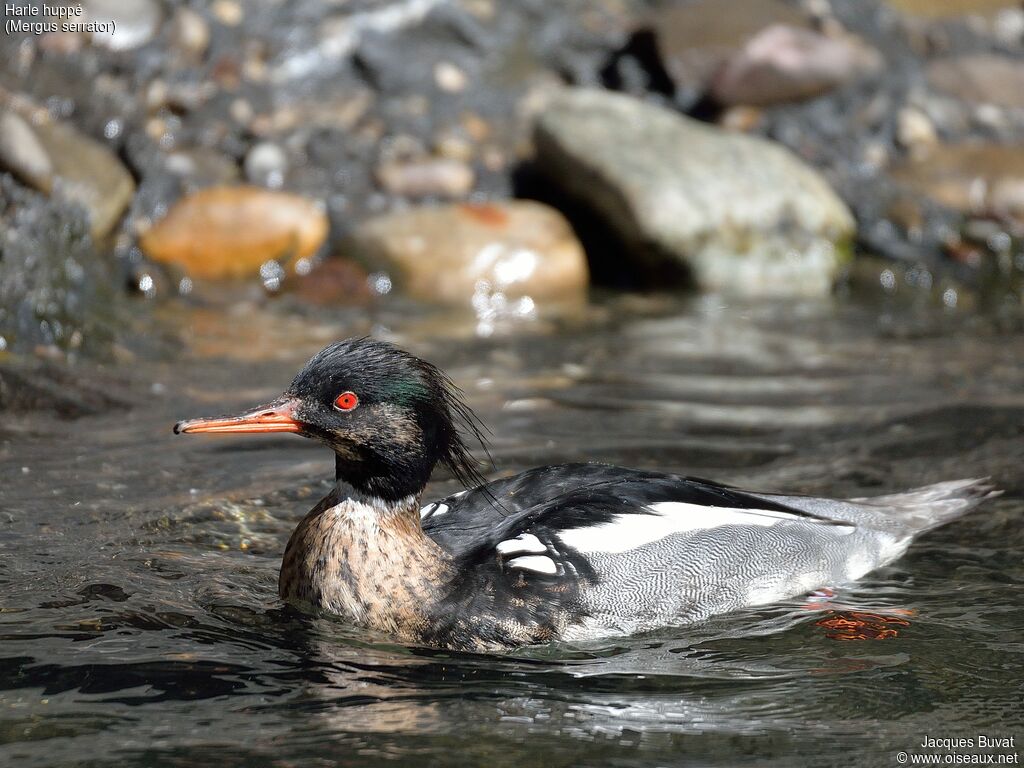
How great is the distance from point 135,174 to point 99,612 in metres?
6.45

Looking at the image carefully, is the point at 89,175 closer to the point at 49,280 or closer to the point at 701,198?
the point at 49,280

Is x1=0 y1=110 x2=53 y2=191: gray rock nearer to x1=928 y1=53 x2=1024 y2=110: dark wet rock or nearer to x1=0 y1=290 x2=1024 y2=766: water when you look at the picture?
x1=0 y1=290 x2=1024 y2=766: water

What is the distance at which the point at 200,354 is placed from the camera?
8.13m

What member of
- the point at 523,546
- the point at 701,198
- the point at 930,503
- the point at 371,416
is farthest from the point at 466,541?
the point at 701,198

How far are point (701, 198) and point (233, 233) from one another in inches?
142

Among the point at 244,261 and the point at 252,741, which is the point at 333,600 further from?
the point at 244,261

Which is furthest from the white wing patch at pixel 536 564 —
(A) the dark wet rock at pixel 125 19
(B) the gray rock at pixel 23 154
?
(A) the dark wet rock at pixel 125 19

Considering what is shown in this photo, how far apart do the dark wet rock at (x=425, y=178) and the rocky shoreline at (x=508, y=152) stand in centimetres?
2

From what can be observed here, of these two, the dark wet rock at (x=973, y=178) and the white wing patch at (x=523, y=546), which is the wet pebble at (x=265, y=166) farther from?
the white wing patch at (x=523, y=546)

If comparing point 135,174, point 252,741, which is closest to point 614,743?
point 252,741

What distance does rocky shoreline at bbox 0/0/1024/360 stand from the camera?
32.8 feet

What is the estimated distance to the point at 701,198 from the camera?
34.6 feet

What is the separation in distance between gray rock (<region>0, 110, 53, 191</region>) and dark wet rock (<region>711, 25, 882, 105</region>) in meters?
5.67

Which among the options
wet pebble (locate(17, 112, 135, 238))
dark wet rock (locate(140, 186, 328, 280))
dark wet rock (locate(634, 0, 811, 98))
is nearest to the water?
dark wet rock (locate(140, 186, 328, 280))
